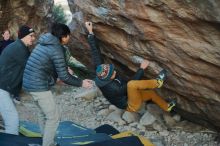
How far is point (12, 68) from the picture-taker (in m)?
6.65

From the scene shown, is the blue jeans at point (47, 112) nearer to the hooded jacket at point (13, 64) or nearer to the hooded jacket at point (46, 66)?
the hooded jacket at point (46, 66)

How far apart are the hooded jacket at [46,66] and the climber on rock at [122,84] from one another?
96 centimetres

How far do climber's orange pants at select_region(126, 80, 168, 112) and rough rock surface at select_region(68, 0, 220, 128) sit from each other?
21 centimetres

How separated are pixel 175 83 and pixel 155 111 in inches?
81.6

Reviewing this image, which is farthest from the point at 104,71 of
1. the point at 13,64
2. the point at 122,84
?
the point at 13,64

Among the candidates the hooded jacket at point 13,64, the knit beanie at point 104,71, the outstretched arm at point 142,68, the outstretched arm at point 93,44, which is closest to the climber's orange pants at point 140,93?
the outstretched arm at point 142,68

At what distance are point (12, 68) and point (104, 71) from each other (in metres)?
1.45

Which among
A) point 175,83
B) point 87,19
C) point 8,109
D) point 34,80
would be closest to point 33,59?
point 34,80

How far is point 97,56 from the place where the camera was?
7.42 m

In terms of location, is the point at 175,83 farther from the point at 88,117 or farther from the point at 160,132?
the point at 88,117

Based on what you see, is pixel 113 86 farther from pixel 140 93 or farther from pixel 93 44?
pixel 93 44

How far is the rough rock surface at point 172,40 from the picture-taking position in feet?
18.3

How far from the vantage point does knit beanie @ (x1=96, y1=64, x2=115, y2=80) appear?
23.2 ft

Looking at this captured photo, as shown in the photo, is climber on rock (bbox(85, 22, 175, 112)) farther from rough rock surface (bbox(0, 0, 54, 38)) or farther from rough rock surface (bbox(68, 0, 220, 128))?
rough rock surface (bbox(0, 0, 54, 38))
